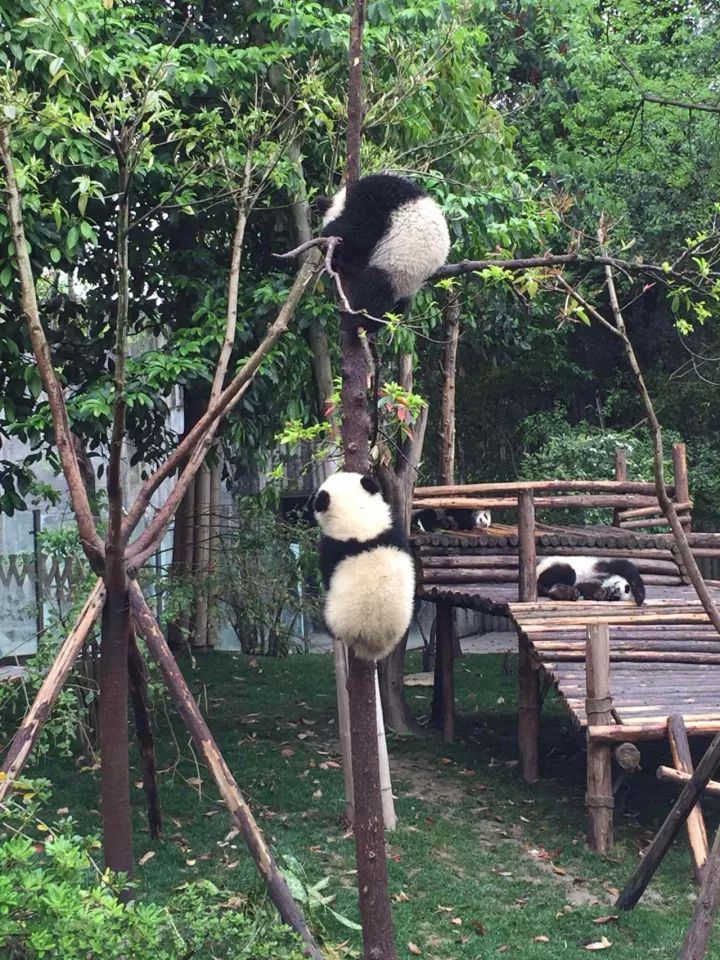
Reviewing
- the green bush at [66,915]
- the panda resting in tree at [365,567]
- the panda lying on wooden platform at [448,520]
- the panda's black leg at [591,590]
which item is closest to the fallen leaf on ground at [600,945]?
the panda resting in tree at [365,567]

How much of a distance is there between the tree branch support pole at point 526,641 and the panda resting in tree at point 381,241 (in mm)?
3954

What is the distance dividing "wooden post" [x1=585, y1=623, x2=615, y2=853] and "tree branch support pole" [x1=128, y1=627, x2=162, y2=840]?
2.51m

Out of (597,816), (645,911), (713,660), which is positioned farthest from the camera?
(713,660)

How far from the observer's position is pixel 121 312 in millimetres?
3076

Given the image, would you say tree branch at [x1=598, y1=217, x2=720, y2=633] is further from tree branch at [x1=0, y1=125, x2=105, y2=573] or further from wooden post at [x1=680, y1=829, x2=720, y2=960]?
tree branch at [x1=0, y1=125, x2=105, y2=573]

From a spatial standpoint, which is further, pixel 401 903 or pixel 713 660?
pixel 713 660

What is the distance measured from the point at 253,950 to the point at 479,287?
20.7 feet

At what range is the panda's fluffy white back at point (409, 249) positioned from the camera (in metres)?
4.24

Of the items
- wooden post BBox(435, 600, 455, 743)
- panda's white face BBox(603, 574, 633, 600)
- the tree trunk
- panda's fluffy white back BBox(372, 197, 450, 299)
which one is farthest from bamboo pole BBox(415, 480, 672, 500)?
the tree trunk

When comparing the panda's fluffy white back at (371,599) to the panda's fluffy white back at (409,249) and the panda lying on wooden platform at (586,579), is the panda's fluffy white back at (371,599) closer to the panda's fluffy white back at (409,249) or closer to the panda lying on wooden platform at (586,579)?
the panda's fluffy white back at (409,249)

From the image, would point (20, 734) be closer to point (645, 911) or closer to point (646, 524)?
point (645, 911)

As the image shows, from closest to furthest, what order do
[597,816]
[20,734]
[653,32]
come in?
[20,734] < [597,816] < [653,32]

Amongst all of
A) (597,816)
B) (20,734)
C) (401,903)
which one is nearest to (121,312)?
(20,734)

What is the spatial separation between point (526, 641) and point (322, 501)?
177 inches
